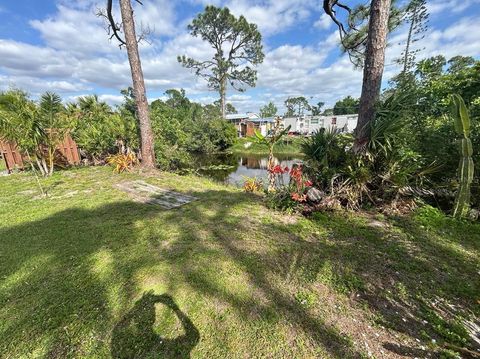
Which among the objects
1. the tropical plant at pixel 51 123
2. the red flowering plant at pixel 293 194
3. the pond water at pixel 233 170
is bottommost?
the pond water at pixel 233 170

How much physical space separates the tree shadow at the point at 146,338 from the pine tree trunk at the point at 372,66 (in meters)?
3.54

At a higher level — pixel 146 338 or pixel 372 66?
pixel 372 66

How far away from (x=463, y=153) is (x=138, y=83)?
7328 millimetres

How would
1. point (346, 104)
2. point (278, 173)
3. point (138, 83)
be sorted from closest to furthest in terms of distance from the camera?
point (278, 173)
point (138, 83)
point (346, 104)

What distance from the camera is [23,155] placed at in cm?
720

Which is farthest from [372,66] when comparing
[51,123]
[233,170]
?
[233,170]

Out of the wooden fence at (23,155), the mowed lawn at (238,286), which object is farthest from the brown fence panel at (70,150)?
the mowed lawn at (238,286)

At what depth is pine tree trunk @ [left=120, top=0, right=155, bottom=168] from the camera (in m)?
6.29

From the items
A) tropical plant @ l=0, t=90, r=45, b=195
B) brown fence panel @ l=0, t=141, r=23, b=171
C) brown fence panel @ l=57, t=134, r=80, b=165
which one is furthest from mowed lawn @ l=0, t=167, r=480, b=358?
brown fence panel @ l=0, t=141, r=23, b=171

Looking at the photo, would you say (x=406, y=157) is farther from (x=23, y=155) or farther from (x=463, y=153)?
(x=23, y=155)

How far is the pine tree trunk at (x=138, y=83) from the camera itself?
629cm

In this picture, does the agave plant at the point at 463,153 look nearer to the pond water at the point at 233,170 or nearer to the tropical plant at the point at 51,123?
the pond water at the point at 233,170

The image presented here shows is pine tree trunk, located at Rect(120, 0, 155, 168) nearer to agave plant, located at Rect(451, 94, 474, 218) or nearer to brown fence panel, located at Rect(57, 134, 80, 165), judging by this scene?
brown fence panel, located at Rect(57, 134, 80, 165)

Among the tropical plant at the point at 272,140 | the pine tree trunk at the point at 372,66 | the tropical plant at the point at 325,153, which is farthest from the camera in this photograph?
the tropical plant at the point at 272,140
